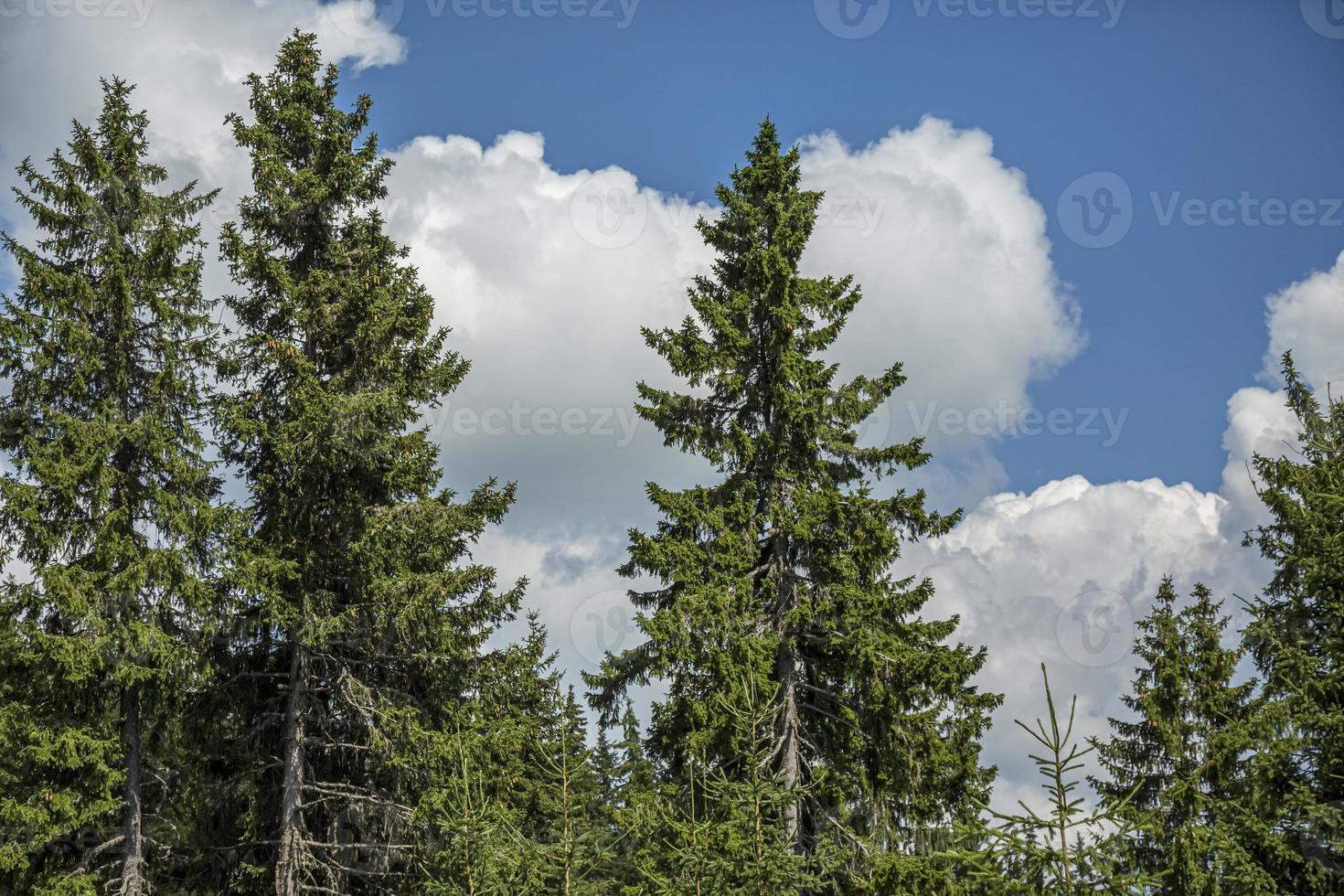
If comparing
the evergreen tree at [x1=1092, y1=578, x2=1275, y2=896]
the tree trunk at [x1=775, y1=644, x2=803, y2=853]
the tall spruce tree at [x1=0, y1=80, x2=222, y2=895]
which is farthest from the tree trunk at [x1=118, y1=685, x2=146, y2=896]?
the evergreen tree at [x1=1092, y1=578, x2=1275, y2=896]

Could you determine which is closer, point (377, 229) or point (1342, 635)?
point (1342, 635)

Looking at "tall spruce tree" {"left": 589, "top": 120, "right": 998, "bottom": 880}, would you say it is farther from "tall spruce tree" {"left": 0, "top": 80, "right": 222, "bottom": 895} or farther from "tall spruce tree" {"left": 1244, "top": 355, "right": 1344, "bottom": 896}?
"tall spruce tree" {"left": 0, "top": 80, "right": 222, "bottom": 895}

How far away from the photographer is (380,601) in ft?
54.2

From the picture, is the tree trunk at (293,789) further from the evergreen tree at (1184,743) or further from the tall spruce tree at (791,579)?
the evergreen tree at (1184,743)

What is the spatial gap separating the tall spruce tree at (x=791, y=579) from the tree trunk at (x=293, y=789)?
4696 mm

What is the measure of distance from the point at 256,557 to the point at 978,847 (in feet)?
39.2

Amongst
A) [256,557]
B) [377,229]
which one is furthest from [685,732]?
[377,229]

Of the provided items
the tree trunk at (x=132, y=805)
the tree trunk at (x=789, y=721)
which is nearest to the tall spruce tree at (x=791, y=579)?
the tree trunk at (x=789, y=721)

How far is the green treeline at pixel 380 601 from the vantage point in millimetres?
15383

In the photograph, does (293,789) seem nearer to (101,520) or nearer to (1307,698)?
(101,520)

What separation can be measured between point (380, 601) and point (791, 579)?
6.63 m

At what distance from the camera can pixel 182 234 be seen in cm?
1747

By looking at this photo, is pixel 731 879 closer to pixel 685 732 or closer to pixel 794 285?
pixel 685 732

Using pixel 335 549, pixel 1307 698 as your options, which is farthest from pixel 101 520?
pixel 1307 698
